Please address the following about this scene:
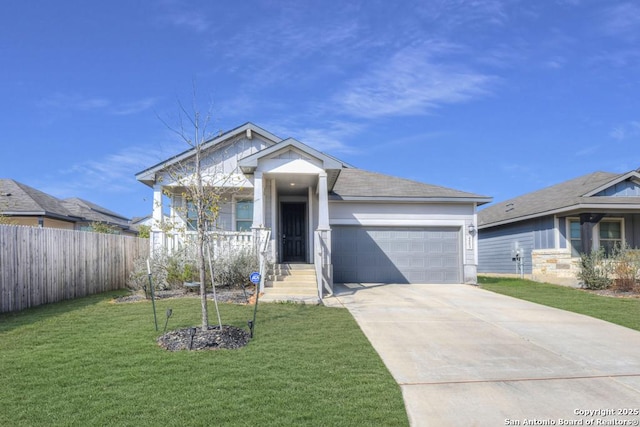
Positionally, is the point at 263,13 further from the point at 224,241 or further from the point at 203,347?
the point at 203,347

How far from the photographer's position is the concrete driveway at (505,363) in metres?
3.89

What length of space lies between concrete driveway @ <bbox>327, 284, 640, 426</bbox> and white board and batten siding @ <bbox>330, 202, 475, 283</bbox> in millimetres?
5342

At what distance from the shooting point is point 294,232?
50.1ft

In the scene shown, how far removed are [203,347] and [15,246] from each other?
232 inches

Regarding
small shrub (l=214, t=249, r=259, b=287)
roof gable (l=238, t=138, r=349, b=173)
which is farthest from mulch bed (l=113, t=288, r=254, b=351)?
roof gable (l=238, t=138, r=349, b=173)

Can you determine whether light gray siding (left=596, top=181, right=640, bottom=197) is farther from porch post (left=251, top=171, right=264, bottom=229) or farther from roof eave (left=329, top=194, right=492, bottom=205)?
porch post (left=251, top=171, right=264, bottom=229)

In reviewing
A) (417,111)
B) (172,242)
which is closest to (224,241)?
(172,242)

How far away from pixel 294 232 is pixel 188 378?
10827 millimetres

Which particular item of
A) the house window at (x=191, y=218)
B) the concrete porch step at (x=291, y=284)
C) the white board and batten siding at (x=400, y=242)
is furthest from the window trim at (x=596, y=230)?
the house window at (x=191, y=218)

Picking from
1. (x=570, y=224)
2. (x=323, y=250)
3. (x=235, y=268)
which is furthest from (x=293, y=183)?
(x=570, y=224)

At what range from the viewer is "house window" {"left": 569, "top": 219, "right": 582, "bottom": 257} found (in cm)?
1627

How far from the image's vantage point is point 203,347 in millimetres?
5719

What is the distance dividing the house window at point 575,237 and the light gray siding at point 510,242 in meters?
0.65

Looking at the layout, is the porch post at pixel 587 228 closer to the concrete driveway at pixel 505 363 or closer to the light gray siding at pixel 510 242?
the light gray siding at pixel 510 242
